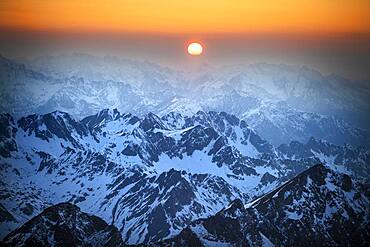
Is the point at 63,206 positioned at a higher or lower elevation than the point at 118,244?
higher

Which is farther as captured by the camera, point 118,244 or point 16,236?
point 118,244

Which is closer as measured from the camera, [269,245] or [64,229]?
[64,229]

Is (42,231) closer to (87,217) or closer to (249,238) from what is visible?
(87,217)

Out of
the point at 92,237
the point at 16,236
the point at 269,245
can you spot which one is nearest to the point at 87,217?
the point at 92,237

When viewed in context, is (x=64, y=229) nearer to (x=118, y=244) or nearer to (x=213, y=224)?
(x=118, y=244)

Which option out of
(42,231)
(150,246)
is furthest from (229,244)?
(42,231)

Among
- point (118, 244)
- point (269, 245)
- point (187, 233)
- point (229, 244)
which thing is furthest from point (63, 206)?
point (269, 245)
